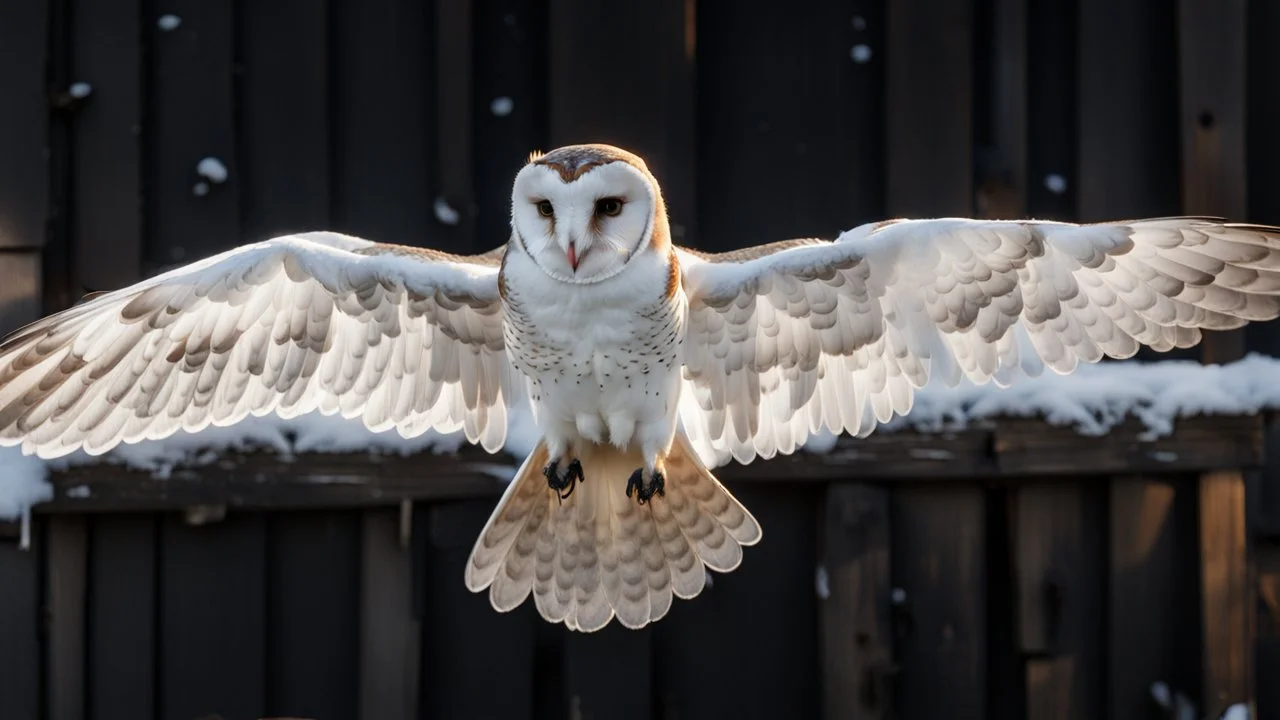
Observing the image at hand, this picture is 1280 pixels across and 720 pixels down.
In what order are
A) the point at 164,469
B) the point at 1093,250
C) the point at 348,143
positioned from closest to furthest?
the point at 1093,250
the point at 164,469
the point at 348,143

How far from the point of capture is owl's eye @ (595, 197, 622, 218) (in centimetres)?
408

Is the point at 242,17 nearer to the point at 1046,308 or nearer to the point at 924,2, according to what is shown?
the point at 924,2

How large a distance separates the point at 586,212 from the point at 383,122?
4.69ft

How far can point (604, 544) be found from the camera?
4734 millimetres

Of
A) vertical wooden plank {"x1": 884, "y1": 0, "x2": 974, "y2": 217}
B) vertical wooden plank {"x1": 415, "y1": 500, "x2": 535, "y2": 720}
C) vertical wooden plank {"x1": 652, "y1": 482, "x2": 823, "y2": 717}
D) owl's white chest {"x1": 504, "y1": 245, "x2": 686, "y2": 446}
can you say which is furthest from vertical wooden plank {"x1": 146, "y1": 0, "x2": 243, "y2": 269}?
vertical wooden plank {"x1": 884, "y1": 0, "x2": 974, "y2": 217}

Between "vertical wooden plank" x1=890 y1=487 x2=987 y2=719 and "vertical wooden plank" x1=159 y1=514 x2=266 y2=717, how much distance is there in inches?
75.6

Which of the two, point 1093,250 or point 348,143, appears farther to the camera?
point 348,143

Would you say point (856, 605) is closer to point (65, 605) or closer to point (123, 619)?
point (123, 619)

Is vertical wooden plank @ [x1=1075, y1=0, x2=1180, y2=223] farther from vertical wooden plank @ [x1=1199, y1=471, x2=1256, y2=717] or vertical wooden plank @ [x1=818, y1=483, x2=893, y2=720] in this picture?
vertical wooden plank @ [x1=818, y1=483, x2=893, y2=720]

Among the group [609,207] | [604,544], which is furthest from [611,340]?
[604,544]

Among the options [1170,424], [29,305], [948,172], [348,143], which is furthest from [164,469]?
[1170,424]

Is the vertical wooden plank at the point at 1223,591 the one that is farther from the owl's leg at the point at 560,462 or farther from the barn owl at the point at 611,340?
the owl's leg at the point at 560,462

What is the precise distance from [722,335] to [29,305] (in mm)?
2030

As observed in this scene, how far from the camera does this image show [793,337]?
181 inches
